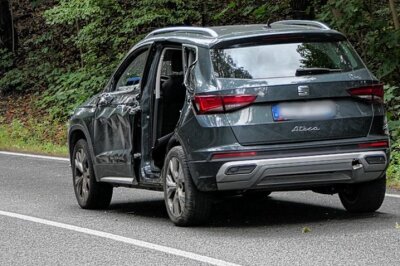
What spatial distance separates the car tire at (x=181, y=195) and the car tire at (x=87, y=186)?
6.46 ft

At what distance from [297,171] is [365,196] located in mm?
1181

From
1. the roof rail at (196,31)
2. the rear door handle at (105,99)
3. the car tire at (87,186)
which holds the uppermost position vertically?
the roof rail at (196,31)

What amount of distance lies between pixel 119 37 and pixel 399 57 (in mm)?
10077

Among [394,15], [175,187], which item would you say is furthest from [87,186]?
[394,15]

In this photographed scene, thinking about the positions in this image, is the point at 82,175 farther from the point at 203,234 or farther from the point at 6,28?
the point at 6,28

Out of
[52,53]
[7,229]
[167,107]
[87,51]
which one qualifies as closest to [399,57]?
[167,107]

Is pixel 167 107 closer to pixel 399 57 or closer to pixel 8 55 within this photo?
pixel 399 57

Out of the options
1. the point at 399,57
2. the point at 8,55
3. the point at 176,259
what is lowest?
the point at 8,55

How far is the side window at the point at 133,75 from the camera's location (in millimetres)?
10336

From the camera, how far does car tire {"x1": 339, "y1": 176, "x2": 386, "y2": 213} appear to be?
9359 mm

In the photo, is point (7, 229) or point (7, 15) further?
point (7, 15)

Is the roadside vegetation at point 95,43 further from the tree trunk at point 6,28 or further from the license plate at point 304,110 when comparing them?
the license plate at point 304,110

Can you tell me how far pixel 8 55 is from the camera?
30453 mm

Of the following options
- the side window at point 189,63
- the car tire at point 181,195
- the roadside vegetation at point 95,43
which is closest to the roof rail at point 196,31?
the side window at point 189,63
